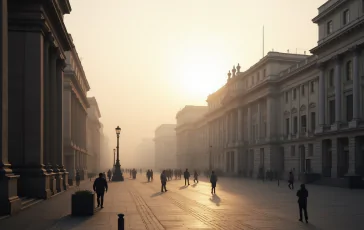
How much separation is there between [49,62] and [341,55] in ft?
103

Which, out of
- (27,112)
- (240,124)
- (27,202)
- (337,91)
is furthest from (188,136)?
(27,202)

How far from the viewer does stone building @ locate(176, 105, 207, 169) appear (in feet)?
475

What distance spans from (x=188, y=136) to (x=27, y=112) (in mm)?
121247

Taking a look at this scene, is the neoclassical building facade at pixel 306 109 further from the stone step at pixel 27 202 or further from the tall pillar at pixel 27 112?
the stone step at pixel 27 202

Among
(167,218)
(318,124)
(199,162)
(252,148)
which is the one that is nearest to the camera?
(167,218)

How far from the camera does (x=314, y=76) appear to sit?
61531 millimetres

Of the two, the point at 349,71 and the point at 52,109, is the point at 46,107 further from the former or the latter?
the point at 349,71

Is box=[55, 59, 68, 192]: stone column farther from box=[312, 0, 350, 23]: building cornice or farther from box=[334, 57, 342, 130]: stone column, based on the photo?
box=[312, 0, 350, 23]: building cornice

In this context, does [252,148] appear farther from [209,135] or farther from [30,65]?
[30,65]

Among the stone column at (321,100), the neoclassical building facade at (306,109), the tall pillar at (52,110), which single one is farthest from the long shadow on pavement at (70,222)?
the stone column at (321,100)

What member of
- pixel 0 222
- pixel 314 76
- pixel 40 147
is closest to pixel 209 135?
pixel 314 76

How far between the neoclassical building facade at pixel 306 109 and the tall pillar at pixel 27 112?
30.8 m

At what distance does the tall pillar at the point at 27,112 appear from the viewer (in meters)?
25.4

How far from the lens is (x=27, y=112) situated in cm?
2548
